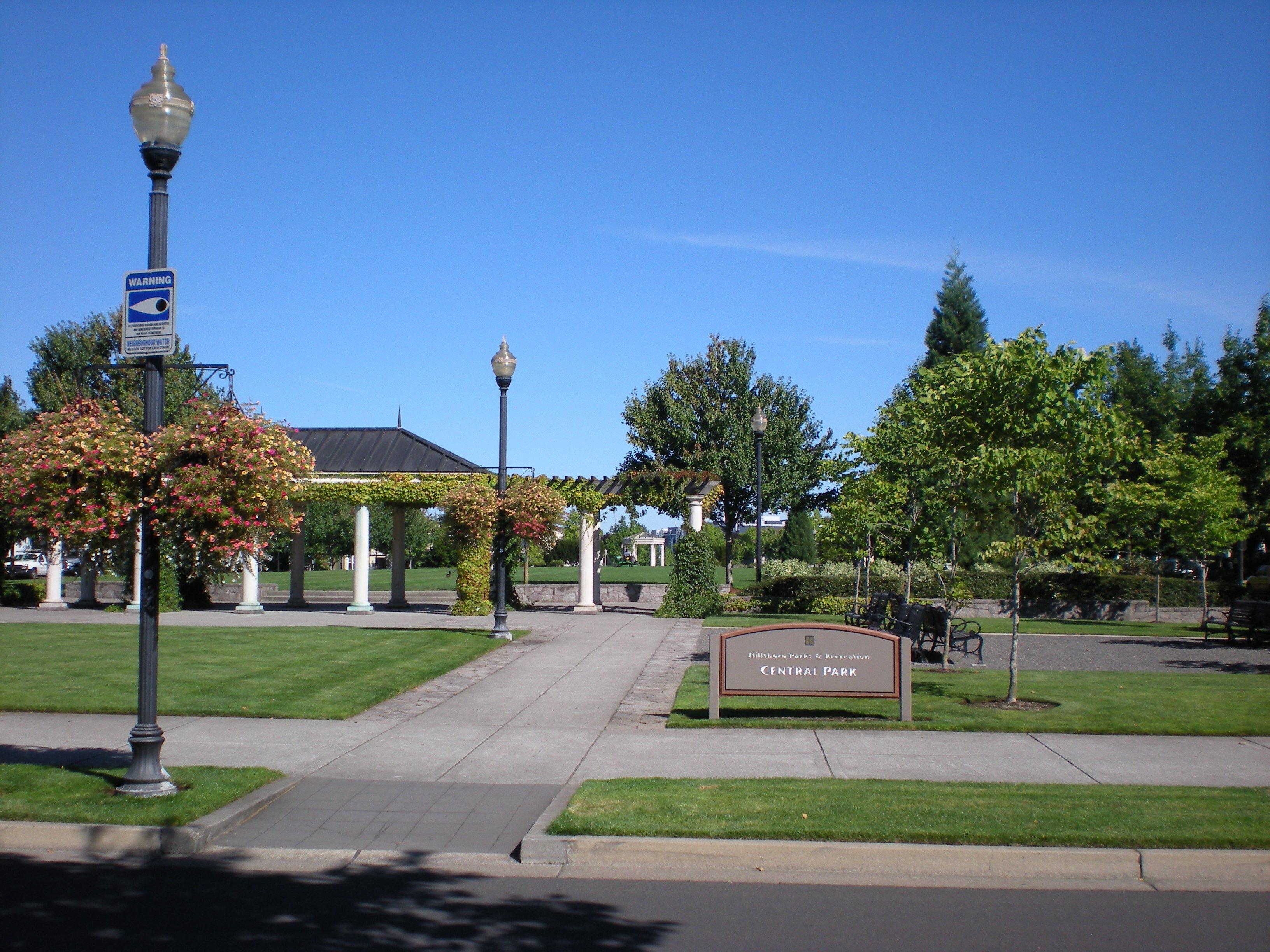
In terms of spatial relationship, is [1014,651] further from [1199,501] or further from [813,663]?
[1199,501]

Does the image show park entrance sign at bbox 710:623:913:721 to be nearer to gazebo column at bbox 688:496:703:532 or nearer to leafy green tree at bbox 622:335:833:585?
gazebo column at bbox 688:496:703:532

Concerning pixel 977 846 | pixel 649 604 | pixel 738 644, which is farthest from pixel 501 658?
pixel 649 604

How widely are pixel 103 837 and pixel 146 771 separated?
89 centimetres

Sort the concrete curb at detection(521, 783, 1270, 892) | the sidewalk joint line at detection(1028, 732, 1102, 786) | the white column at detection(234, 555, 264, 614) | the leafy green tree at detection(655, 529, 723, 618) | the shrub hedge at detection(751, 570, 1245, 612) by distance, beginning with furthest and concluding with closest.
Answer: the shrub hedge at detection(751, 570, 1245, 612), the white column at detection(234, 555, 264, 614), the leafy green tree at detection(655, 529, 723, 618), the sidewalk joint line at detection(1028, 732, 1102, 786), the concrete curb at detection(521, 783, 1270, 892)

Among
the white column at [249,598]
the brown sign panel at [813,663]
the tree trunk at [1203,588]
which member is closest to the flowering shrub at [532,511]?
the white column at [249,598]

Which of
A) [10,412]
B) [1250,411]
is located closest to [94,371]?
[10,412]

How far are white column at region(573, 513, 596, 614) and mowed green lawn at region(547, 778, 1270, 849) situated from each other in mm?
18167

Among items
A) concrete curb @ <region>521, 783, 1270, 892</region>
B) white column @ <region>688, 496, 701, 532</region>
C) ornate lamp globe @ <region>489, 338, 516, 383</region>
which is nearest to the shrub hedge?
white column @ <region>688, 496, 701, 532</region>

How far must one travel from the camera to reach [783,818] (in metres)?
7.14

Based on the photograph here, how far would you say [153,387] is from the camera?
26.5 ft

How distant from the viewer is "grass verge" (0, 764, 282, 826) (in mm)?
7242

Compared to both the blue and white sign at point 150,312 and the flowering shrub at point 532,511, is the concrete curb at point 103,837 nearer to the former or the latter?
the blue and white sign at point 150,312

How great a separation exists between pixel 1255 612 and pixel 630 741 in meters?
16.6

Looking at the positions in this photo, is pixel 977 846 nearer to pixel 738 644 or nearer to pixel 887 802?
pixel 887 802
